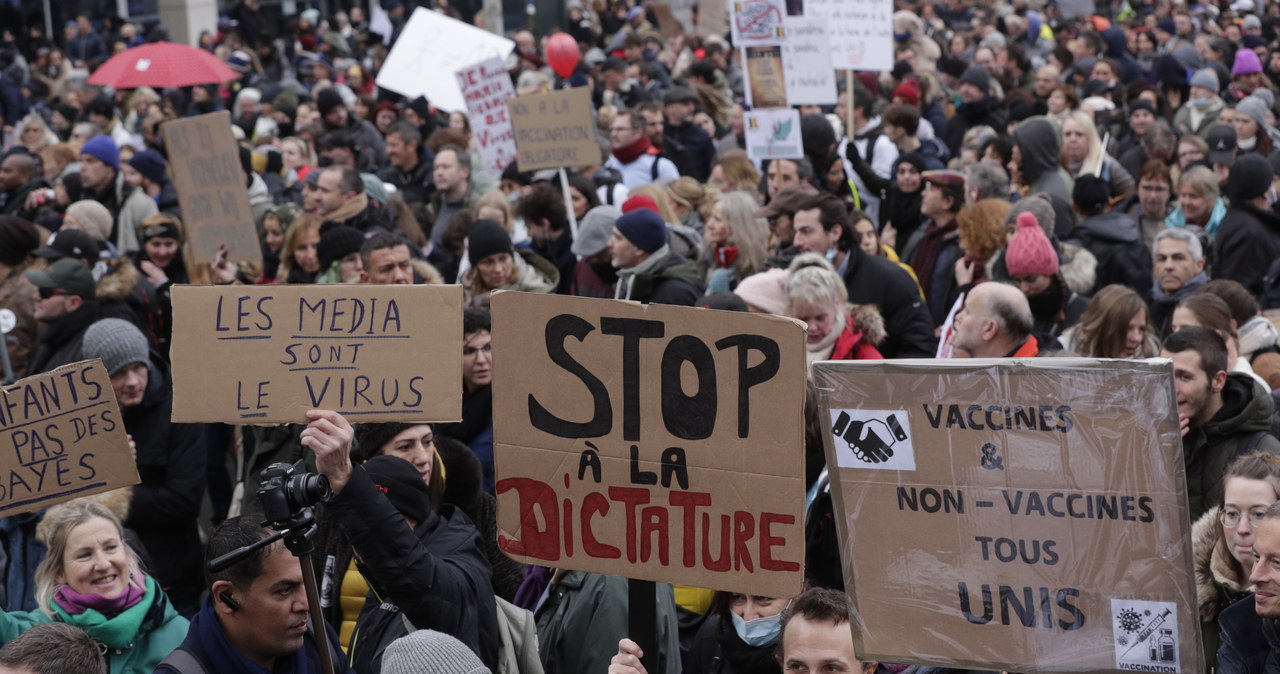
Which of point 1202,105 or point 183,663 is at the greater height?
point 1202,105

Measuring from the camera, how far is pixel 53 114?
16859mm

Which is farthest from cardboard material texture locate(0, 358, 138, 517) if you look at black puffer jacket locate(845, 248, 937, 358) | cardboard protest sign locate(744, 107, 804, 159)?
cardboard protest sign locate(744, 107, 804, 159)

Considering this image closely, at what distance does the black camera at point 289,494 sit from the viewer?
9.88 ft

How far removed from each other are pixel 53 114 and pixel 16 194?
6177 mm

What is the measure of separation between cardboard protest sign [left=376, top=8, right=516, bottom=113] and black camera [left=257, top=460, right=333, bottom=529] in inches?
425

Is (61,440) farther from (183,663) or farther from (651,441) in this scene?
(651,441)

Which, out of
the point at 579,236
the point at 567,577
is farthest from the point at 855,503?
the point at 579,236

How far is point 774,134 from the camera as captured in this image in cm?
921

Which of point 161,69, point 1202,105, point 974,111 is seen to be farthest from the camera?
point 161,69

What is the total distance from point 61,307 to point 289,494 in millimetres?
4201

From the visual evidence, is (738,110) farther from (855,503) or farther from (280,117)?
(855,503)

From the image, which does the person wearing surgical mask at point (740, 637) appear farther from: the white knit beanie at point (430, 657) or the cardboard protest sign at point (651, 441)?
the white knit beanie at point (430, 657)

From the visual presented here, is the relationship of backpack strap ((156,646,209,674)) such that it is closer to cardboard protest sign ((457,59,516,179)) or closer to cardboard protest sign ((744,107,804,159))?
cardboard protest sign ((744,107,804,159))

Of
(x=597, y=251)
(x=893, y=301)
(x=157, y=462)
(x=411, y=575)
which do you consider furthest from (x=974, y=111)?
(x=411, y=575)
